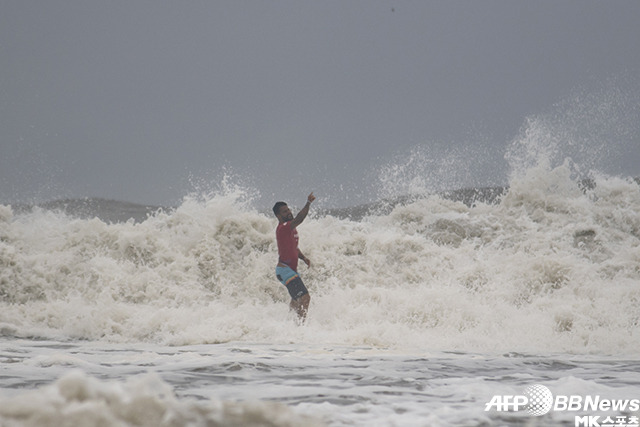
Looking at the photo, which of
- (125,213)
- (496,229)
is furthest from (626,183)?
(125,213)

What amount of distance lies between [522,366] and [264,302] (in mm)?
5920

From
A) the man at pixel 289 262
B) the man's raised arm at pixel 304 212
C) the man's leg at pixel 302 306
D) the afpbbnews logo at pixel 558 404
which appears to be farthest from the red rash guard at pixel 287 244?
the afpbbnews logo at pixel 558 404

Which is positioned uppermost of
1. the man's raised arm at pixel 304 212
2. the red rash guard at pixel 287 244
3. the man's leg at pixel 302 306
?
the man's raised arm at pixel 304 212

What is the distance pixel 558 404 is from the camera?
3160 millimetres

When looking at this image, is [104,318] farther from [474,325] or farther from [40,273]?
[474,325]

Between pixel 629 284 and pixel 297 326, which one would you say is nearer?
pixel 297 326

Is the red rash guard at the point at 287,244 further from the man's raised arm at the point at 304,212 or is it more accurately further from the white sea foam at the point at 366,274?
the white sea foam at the point at 366,274

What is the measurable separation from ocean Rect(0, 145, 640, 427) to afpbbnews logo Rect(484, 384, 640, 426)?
0.02m

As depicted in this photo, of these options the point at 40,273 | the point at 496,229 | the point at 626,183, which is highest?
the point at 626,183

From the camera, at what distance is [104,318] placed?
24.7ft

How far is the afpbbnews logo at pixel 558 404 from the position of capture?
3.01 metres

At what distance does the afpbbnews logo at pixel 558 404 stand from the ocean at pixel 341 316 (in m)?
0.02

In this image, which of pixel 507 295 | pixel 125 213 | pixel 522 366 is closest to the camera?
pixel 522 366

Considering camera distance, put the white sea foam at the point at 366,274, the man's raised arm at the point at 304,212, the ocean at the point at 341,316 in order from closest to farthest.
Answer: the ocean at the point at 341,316, the man's raised arm at the point at 304,212, the white sea foam at the point at 366,274
